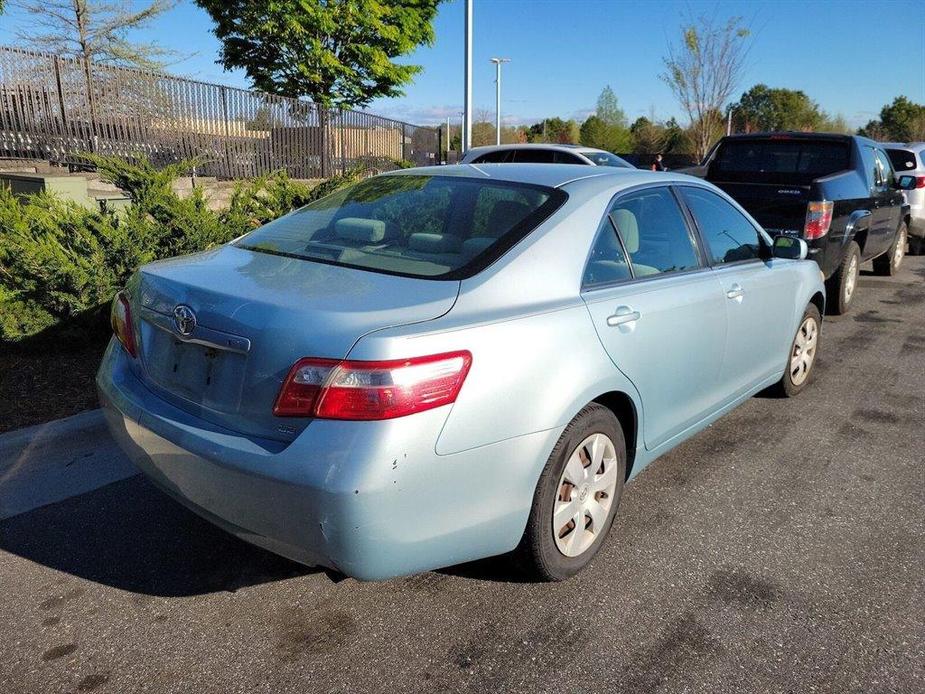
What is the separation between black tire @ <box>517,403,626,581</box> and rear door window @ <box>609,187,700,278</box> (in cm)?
76

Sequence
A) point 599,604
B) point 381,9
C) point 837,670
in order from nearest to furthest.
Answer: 1. point 837,670
2. point 599,604
3. point 381,9

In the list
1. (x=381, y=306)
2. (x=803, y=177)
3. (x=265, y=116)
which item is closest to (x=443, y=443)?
(x=381, y=306)

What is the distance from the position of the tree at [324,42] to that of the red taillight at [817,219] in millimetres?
14211

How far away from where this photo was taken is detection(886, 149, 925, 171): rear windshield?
41.3 ft

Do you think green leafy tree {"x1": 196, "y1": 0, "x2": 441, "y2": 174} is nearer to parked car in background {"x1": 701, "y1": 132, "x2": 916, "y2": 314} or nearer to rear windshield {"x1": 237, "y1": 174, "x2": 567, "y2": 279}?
parked car in background {"x1": 701, "y1": 132, "x2": 916, "y2": 314}

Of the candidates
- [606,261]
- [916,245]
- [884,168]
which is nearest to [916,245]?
[916,245]

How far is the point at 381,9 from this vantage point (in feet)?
62.3

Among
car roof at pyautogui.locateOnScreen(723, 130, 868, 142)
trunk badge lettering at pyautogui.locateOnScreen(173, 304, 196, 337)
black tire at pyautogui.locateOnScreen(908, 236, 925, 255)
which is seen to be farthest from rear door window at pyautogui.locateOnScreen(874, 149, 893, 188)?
trunk badge lettering at pyautogui.locateOnScreen(173, 304, 196, 337)

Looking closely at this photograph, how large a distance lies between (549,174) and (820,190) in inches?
180

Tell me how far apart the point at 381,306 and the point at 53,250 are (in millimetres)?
3614

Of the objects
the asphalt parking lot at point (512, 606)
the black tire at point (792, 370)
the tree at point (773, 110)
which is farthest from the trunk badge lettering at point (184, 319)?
the tree at point (773, 110)

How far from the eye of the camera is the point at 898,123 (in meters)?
55.3

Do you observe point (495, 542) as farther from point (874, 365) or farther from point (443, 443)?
point (874, 365)

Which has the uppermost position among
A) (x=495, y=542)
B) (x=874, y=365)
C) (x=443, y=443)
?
(x=443, y=443)
